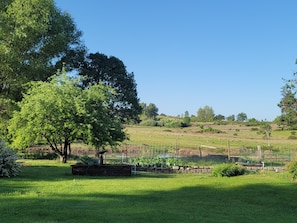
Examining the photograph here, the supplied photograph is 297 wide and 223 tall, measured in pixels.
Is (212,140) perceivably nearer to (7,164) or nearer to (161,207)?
(7,164)

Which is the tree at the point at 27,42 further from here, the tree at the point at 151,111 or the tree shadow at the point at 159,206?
the tree at the point at 151,111

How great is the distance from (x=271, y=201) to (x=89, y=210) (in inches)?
258

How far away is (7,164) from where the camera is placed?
→ 16281mm

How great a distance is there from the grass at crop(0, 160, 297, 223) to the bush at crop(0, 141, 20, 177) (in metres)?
0.41

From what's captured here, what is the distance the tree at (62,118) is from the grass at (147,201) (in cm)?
635

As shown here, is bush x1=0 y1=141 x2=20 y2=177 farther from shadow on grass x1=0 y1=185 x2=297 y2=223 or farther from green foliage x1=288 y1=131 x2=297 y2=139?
green foliage x1=288 y1=131 x2=297 y2=139

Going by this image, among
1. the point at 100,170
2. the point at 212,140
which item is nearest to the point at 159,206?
the point at 100,170

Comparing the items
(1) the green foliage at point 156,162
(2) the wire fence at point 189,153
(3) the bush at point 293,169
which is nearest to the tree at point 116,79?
(2) the wire fence at point 189,153

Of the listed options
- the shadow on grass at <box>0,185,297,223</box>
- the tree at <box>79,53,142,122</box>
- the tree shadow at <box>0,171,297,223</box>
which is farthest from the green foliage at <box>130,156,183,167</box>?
the tree at <box>79,53,142,122</box>

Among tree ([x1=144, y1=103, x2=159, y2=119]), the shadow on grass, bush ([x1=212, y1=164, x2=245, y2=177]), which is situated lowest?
the shadow on grass

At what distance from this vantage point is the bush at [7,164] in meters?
16.1

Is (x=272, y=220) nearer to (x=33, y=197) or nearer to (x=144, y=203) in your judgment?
(x=144, y=203)

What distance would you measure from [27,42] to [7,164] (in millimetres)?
15042

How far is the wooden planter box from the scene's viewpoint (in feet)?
63.2
